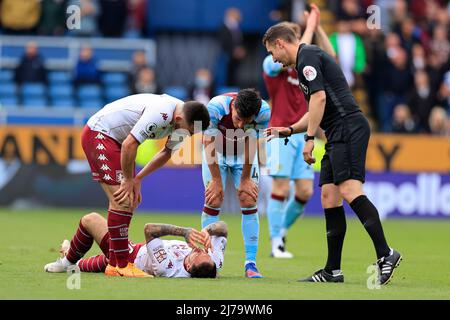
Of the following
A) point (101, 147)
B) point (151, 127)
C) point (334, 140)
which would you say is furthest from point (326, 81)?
point (101, 147)

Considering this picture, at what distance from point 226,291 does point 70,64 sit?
16985mm

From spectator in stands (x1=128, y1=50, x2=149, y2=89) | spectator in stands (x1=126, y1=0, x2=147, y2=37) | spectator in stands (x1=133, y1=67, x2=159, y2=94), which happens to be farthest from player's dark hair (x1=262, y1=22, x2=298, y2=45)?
spectator in stands (x1=126, y1=0, x2=147, y2=37)

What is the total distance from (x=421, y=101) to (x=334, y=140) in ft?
46.1

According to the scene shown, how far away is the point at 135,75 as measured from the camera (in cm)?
2322

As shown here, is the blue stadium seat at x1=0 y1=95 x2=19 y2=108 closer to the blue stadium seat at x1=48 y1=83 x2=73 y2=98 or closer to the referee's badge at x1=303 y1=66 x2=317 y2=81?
the blue stadium seat at x1=48 y1=83 x2=73 y2=98

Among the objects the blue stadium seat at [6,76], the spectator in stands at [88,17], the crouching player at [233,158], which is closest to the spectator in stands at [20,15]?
the spectator in stands at [88,17]

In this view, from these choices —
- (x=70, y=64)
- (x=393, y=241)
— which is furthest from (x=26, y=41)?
(x=393, y=241)

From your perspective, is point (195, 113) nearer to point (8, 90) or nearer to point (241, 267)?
point (241, 267)

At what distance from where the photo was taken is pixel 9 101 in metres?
23.7

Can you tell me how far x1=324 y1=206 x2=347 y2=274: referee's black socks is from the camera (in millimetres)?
10133

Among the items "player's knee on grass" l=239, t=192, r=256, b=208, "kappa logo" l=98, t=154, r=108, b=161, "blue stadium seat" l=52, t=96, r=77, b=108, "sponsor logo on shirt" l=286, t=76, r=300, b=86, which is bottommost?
"blue stadium seat" l=52, t=96, r=77, b=108

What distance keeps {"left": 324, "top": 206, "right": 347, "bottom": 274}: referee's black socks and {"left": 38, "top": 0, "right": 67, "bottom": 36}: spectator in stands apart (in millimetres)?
16141

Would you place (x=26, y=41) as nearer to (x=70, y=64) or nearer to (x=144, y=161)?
(x=70, y=64)
